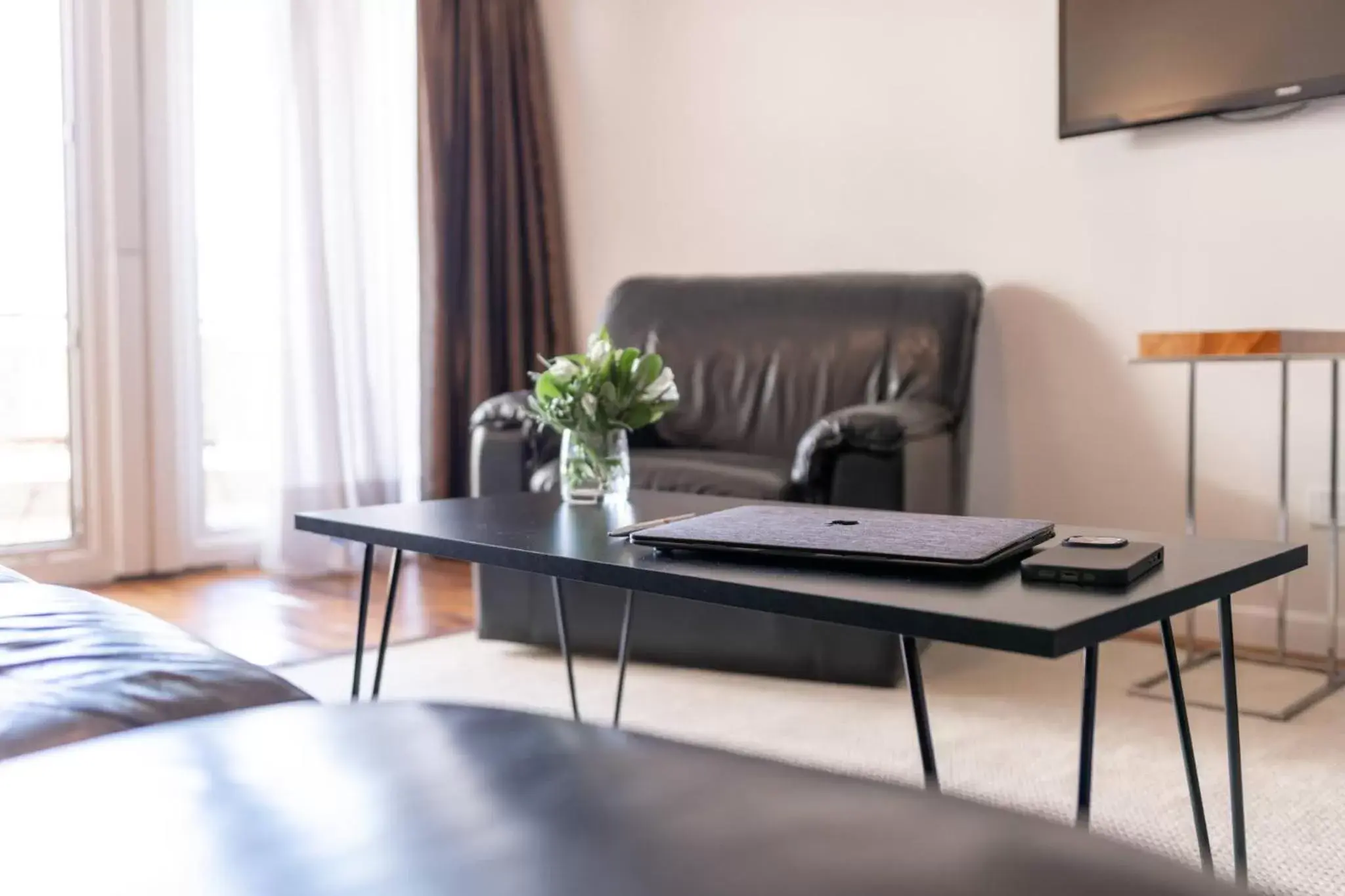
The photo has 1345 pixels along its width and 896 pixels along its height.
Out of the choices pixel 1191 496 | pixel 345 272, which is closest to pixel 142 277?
pixel 345 272

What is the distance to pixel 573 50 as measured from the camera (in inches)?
175

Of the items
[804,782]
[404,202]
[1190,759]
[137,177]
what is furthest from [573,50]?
[804,782]

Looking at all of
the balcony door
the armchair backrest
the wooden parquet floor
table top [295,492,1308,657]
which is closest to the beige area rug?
the wooden parquet floor

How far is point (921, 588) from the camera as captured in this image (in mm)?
1221

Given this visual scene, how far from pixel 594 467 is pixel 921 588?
0.93 meters

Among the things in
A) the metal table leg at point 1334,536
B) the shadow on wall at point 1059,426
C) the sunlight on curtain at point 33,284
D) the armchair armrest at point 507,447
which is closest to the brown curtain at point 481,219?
the sunlight on curtain at point 33,284

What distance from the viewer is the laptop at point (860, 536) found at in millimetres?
1287

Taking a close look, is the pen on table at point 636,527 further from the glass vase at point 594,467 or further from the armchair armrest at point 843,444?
the armchair armrest at point 843,444

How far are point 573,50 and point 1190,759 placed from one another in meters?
Result: 3.62

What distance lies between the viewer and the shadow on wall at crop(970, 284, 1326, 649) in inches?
117

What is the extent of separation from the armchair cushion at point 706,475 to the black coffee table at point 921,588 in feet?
2.18

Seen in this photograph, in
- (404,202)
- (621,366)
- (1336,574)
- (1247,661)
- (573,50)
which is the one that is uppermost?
(573,50)

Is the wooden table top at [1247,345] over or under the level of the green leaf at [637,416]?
over

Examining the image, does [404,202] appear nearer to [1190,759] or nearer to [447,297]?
[447,297]
